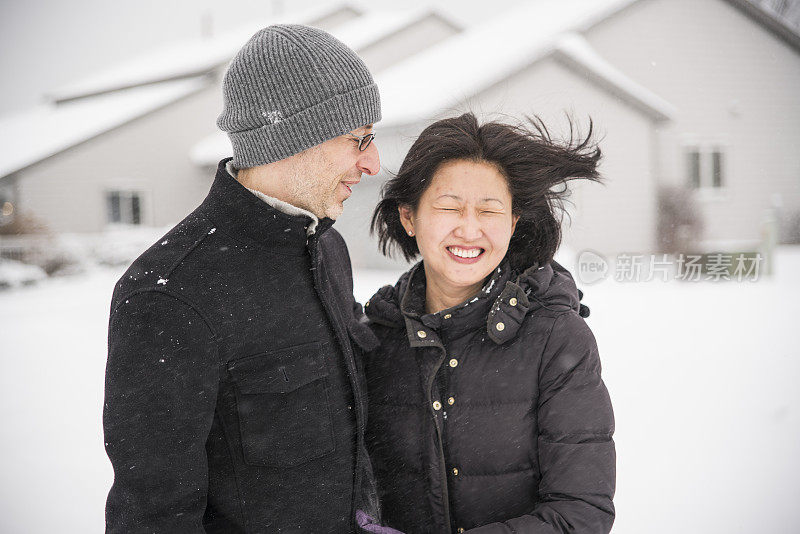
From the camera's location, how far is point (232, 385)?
1.31m

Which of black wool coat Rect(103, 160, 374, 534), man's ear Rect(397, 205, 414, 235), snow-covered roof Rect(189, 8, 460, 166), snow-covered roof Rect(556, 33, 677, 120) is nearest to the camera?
black wool coat Rect(103, 160, 374, 534)

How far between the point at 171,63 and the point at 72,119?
2953mm

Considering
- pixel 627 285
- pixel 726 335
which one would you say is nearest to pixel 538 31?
pixel 627 285

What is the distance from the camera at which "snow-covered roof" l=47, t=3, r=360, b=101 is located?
14039 millimetres

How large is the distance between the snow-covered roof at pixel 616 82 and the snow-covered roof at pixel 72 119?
8.61 m

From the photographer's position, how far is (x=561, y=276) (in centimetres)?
168

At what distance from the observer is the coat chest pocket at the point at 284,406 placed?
4.35 feet

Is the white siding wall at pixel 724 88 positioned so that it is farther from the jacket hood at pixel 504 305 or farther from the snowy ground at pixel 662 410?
the jacket hood at pixel 504 305

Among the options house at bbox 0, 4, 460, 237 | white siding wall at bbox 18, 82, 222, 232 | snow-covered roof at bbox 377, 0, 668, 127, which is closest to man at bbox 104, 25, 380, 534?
snow-covered roof at bbox 377, 0, 668, 127

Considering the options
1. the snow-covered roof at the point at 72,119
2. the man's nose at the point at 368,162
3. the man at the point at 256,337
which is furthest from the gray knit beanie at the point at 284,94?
the snow-covered roof at the point at 72,119

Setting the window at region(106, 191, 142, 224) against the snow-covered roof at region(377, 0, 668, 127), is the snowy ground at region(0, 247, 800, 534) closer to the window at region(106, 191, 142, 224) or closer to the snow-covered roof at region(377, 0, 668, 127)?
the snow-covered roof at region(377, 0, 668, 127)

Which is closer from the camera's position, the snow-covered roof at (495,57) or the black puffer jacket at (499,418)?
the black puffer jacket at (499,418)

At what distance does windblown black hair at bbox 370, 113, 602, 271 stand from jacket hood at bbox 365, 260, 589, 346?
150 mm

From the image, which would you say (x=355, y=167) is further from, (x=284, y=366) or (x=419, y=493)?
(x=419, y=493)
